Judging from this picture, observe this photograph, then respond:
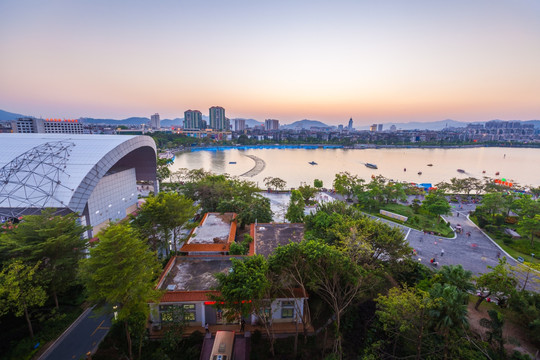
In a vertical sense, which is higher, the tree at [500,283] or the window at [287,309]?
the tree at [500,283]

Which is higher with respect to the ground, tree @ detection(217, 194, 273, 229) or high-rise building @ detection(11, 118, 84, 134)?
high-rise building @ detection(11, 118, 84, 134)

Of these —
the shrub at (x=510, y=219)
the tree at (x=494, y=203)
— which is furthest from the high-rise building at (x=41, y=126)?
the shrub at (x=510, y=219)

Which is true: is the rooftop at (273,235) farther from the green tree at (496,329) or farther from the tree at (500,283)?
the tree at (500,283)

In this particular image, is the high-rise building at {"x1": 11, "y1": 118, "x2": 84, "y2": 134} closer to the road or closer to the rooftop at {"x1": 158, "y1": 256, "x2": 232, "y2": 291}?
the road

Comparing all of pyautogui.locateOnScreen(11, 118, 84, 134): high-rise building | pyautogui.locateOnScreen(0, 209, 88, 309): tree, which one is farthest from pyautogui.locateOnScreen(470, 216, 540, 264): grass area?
pyautogui.locateOnScreen(11, 118, 84, 134): high-rise building

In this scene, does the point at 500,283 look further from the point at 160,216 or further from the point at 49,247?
the point at 49,247

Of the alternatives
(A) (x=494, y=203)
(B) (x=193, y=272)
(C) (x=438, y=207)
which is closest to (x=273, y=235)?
(B) (x=193, y=272)
